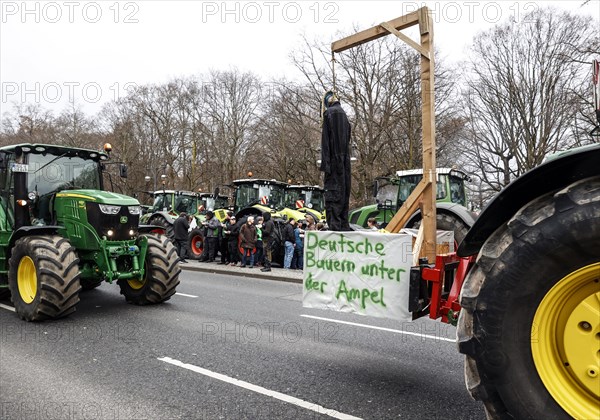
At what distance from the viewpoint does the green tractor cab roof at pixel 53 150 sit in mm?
7293

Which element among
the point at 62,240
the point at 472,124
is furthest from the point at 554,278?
the point at 472,124

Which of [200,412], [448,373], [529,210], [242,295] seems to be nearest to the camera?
[529,210]

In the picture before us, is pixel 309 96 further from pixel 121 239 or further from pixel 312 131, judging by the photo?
pixel 121 239

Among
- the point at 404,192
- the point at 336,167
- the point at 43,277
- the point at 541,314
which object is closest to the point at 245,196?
the point at 404,192

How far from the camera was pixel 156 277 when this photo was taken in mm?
7469

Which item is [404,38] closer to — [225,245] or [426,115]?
[426,115]

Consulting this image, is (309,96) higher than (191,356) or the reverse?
higher

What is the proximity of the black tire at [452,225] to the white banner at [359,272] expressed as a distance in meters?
1.87

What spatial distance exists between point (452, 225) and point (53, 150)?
6.64 meters

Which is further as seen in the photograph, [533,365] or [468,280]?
[468,280]

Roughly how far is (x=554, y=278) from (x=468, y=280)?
16.2 inches

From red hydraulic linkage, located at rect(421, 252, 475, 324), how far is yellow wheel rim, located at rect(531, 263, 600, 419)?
0.99 meters

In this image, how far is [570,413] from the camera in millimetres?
2094

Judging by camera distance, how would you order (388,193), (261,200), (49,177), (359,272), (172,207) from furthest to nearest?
(172,207), (261,200), (388,193), (49,177), (359,272)
